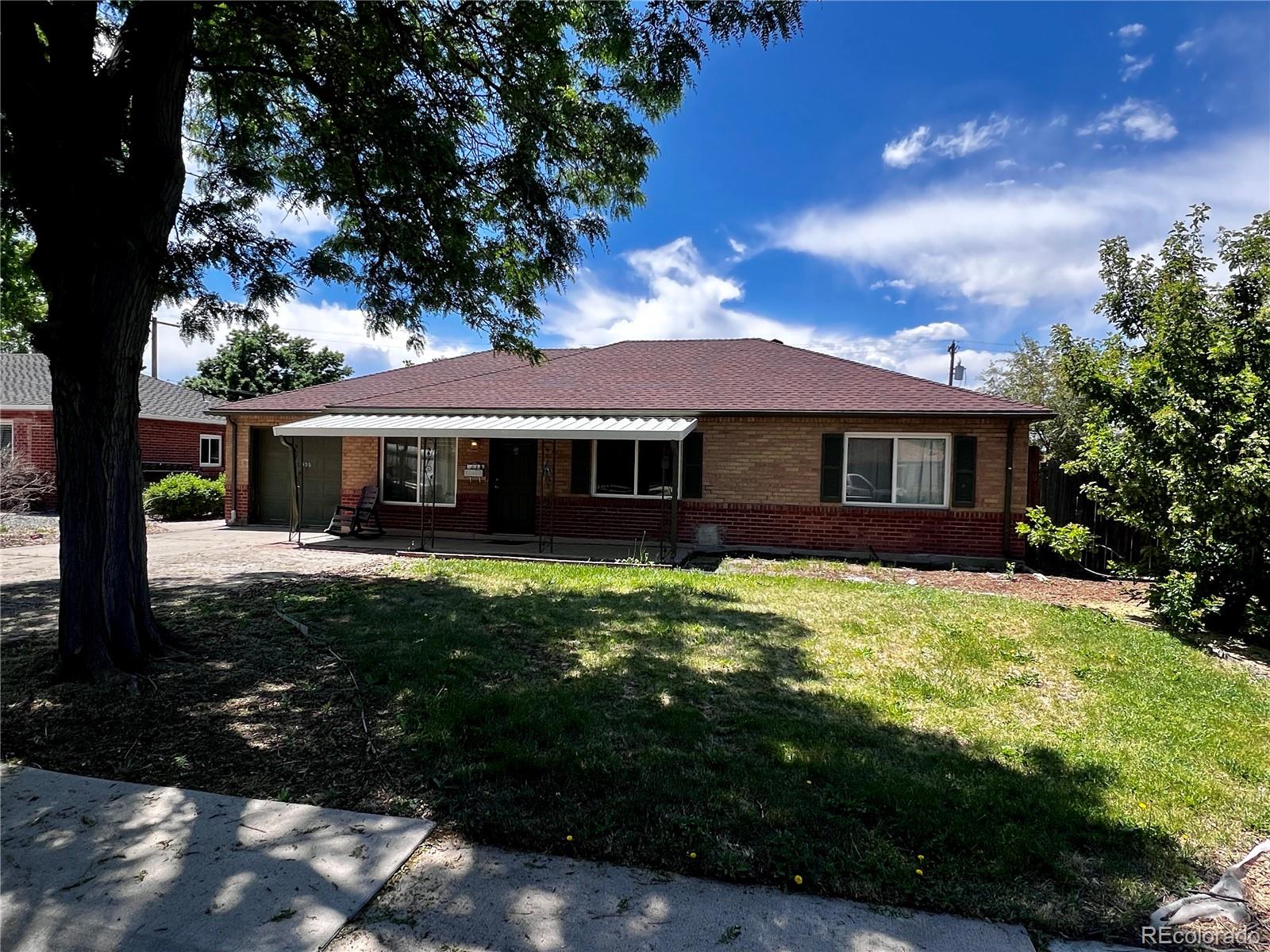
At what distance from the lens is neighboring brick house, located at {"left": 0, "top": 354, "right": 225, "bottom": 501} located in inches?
822

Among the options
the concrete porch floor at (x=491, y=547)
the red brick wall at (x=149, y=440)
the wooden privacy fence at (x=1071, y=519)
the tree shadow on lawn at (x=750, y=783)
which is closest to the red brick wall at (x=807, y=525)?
the concrete porch floor at (x=491, y=547)

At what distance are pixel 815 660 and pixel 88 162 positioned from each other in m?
6.75

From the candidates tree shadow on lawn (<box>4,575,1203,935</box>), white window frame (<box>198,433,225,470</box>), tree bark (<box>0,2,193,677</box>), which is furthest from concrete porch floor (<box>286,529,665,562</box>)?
white window frame (<box>198,433,225,470</box>)

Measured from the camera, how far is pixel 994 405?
11.9m

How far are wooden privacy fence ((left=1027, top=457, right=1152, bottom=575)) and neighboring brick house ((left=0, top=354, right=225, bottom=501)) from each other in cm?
2108

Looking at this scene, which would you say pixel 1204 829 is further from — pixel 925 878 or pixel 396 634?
pixel 396 634

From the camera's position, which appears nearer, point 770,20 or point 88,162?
point 88,162

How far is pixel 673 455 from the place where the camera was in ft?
41.2

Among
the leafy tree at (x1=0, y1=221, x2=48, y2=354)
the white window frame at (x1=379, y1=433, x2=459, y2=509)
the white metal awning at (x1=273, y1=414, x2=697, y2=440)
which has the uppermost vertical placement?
the leafy tree at (x1=0, y1=221, x2=48, y2=354)

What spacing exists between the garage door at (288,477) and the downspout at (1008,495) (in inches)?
536

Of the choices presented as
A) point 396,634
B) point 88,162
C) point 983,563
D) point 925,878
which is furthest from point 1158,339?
point 88,162

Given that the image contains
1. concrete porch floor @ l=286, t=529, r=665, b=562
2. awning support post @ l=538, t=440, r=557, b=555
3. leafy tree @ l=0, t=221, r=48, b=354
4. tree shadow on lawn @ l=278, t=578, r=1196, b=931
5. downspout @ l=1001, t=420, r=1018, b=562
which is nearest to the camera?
tree shadow on lawn @ l=278, t=578, r=1196, b=931

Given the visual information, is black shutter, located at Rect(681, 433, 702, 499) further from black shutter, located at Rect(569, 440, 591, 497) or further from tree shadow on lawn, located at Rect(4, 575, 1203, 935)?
tree shadow on lawn, located at Rect(4, 575, 1203, 935)

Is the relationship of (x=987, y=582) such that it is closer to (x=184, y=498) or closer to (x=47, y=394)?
(x=184, y=498)
